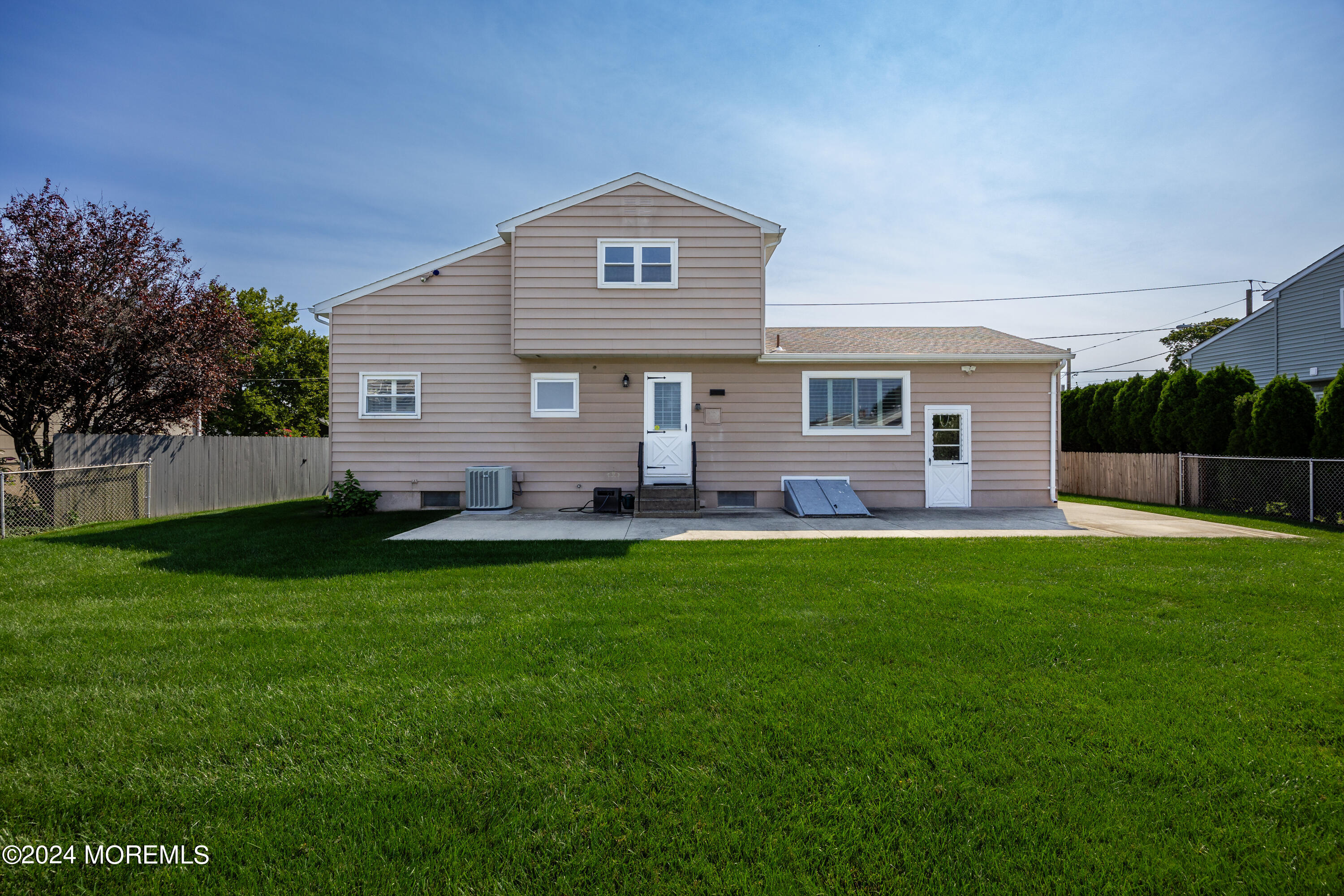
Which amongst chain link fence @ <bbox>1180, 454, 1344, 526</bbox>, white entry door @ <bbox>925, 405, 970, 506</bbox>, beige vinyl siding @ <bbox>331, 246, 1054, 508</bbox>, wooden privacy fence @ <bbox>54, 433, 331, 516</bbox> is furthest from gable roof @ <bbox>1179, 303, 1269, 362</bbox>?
wooden privacy fence @ <bbox>54, 433, 331, 516</bbox>

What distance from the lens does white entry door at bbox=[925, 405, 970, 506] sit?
11758 mm

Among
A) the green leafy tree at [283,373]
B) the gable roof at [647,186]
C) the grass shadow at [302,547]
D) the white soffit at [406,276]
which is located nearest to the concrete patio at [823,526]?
the grass shadow at [302,547]

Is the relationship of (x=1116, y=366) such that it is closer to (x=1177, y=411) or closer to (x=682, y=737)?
(x=1177, y=411)

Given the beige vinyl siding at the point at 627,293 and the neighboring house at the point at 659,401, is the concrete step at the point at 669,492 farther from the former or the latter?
the beige vinyl siding at the point at 627,293

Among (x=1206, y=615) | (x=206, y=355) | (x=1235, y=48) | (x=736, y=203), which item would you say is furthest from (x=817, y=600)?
(x=206, y=355)

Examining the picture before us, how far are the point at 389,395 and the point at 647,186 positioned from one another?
21.4 feet

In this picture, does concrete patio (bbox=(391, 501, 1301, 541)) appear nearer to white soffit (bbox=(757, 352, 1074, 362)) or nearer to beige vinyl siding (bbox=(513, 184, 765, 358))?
white soffit (bbox=(757, 352, 1074, 362))

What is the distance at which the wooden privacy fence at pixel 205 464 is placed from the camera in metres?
10.5

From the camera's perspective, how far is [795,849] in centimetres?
195

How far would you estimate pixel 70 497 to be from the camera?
9.72 meters

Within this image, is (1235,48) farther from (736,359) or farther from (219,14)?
(219,14)

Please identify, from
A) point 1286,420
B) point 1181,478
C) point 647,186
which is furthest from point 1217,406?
point 647,186

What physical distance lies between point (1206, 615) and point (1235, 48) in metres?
11.0

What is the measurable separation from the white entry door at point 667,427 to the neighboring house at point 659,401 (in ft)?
0.09
